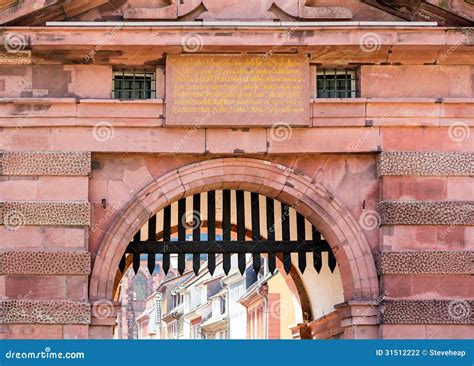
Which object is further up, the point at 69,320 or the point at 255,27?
the point at 255,27

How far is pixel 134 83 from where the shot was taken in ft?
68.8

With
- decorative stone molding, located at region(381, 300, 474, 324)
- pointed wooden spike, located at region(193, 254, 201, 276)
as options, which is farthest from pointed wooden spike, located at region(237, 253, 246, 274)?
decorative stone molding, located at region(381, 300, 474, 324)

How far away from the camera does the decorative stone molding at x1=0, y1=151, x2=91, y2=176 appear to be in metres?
20.4

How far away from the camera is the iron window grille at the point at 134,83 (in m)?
21.0

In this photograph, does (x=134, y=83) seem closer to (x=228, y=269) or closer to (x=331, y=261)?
(x=228, y=269)

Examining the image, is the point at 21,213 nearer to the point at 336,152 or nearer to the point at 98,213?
the point at 98,213

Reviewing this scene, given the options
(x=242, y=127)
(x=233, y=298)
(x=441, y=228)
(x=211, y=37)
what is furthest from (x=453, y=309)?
(x=233, y=298)

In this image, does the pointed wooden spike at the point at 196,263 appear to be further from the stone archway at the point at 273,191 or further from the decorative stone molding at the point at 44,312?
the decorative stone molding at the point at 44,312

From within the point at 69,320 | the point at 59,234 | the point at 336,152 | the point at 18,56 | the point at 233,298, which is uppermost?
the point at 233,298

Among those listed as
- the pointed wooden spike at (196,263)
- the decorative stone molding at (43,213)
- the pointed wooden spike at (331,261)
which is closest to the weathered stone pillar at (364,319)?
the pointed wooden spike at (331,261)

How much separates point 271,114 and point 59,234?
3685mm

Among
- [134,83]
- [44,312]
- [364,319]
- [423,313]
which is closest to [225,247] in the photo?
[364,319]

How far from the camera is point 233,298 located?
6322cm

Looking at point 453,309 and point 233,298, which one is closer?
point 453,309
